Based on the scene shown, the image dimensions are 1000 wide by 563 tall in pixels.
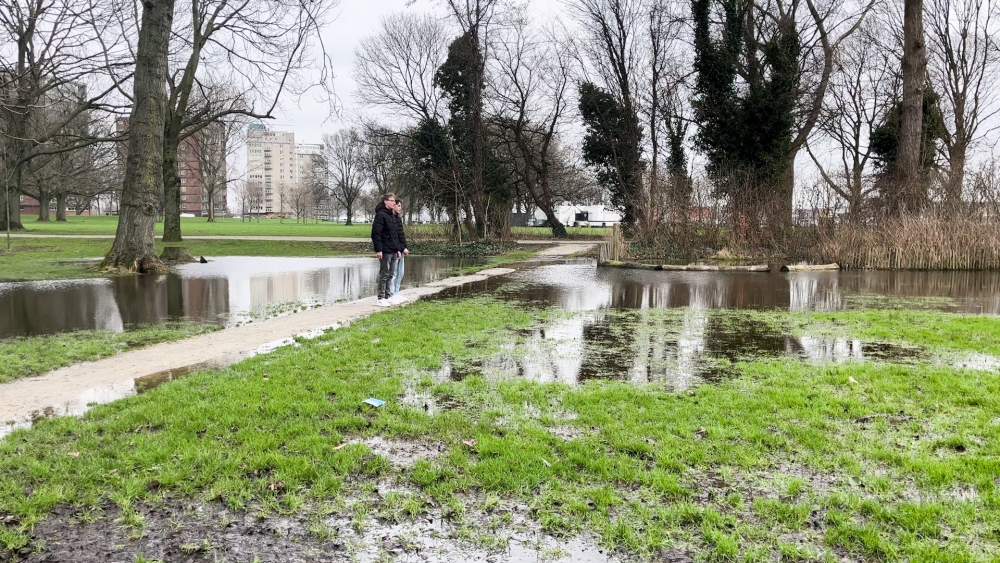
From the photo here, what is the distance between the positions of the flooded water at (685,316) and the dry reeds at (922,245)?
3.08 ft

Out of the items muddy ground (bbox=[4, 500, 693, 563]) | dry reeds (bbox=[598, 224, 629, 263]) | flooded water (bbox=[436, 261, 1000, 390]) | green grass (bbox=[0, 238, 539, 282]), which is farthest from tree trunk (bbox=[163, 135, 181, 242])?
muddy ground (bbox=[4, 500, 693, 563])

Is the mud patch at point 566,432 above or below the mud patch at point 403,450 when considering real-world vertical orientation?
above

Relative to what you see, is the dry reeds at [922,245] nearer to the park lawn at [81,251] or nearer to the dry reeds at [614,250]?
the dry reeds at [614,250]

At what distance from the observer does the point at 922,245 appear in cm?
1916

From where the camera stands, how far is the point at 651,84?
117 feet

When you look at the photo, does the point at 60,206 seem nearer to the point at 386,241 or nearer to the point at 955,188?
the point at 386,241

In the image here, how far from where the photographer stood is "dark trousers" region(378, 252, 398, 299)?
1294 cm

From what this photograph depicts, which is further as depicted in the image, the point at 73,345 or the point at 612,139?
the point at 612,139

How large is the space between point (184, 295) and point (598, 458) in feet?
39.5

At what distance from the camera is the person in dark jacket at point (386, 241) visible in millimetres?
12438

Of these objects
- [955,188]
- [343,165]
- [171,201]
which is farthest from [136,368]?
[343,165]

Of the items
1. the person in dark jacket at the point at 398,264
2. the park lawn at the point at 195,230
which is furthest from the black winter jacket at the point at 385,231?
the park lawn at the point at 195,230

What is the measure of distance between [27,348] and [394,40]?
1253 inches

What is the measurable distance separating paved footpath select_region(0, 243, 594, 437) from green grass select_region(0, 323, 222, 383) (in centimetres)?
26
